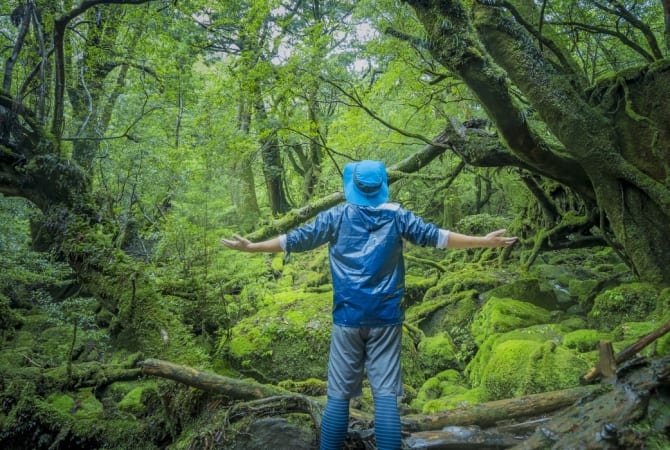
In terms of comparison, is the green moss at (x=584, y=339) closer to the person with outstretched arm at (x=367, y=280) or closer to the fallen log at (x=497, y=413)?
the fallen log at (x=497, y=413)

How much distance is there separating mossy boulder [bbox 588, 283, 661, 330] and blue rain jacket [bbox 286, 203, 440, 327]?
4.07 meters

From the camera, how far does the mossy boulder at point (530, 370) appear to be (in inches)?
161

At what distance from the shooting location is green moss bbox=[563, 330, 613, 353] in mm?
4742

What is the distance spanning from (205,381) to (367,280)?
83.1 inches

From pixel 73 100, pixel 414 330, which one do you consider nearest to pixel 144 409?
pixel 414 330

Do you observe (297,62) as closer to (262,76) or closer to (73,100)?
(262,76)

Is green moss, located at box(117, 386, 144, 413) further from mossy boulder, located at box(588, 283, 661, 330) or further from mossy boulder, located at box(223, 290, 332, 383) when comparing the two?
mossy boulder, located at box(588, 283, 661, 330)

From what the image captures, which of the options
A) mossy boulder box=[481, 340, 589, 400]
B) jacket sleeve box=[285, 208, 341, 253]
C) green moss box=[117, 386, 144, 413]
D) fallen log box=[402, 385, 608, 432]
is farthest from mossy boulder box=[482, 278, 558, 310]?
green moss box=[117, 386, 144, 413]

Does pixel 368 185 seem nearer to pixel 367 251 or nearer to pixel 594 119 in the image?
pixel 367 251

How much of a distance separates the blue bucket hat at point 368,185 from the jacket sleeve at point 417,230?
21cm

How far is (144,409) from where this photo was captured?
4809 mm

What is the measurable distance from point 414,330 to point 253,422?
435cm

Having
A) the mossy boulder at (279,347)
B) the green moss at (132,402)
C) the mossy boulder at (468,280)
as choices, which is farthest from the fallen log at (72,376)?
the mossy boulder at (468,280)

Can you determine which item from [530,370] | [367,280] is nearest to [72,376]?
[367,280]
